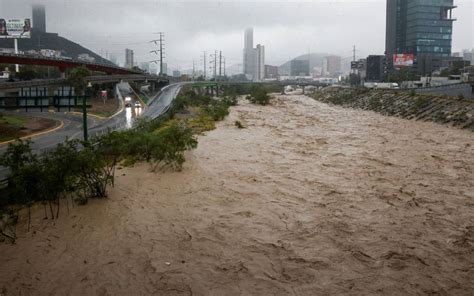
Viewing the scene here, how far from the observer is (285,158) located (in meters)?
28.2

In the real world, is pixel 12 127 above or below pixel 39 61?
below

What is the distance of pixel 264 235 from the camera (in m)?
14.4

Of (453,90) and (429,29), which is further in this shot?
(429,29)

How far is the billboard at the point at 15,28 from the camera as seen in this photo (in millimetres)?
91062

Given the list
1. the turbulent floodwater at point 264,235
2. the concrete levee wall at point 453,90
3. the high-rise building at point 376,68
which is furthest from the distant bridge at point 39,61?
the high-rise building at point 376,68

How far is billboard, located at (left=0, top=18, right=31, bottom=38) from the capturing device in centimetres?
9106

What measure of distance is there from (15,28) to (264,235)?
318 feet

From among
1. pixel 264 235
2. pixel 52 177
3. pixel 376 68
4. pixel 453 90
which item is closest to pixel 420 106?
pixel 453 90

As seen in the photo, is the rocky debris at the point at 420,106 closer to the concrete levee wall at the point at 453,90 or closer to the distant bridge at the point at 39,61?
the concrete levee wall at the point at 453,90

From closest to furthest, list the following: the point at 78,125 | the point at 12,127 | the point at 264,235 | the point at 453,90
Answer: the point at 264,235
the point at 12,127
the point at 78,125
the point at 453,90

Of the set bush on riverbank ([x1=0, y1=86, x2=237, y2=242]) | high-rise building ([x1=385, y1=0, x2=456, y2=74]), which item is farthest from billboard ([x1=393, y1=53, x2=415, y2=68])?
bush on riverbank ([x1=0, y1=86, x2=237, y2=242])

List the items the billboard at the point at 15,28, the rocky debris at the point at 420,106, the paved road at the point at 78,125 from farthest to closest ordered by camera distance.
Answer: the billboard at the point at 15,28 < the rocky debris at the point at 420,106 < the paved road at the point at 78,125

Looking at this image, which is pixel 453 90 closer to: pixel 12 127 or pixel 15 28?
pixel 12 127

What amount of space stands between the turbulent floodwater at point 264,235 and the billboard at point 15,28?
8269 centimetres
